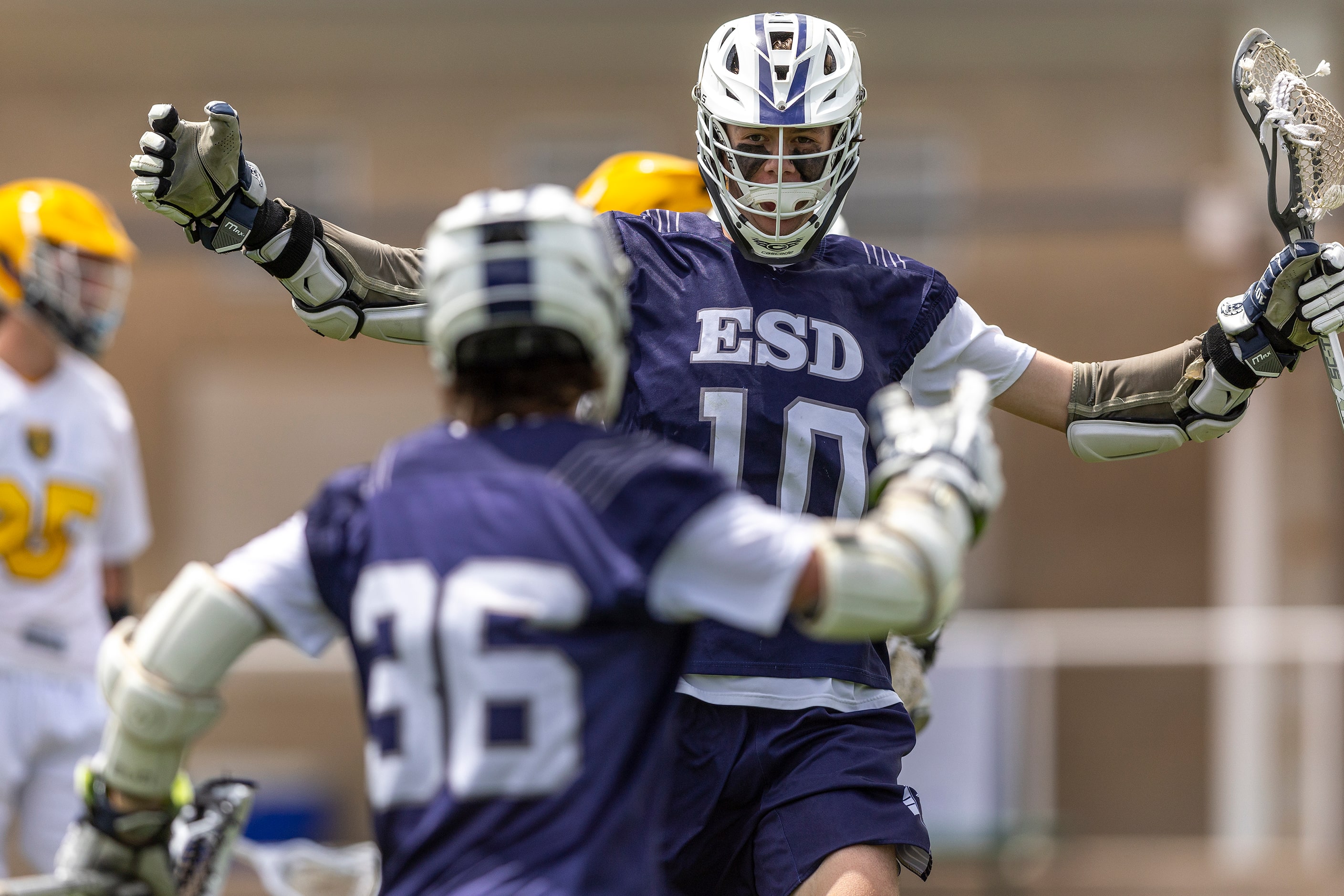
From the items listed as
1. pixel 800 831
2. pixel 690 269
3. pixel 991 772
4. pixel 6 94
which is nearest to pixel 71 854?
pixel 800 831

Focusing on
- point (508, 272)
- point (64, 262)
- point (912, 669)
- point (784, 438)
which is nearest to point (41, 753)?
point (64, 262)

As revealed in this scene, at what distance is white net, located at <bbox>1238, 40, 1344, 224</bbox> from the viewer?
4.00 m

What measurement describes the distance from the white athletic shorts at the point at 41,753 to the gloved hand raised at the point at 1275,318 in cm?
441

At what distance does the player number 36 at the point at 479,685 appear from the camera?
8.02 ft

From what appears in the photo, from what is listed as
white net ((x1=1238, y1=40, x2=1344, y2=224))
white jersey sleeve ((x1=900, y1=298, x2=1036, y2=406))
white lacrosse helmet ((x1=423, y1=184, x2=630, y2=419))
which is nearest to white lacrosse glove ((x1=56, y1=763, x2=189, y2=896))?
white lacrosse helmet ((x1=423, y1=184, x2=630, y2=419))

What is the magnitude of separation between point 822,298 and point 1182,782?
1102cm

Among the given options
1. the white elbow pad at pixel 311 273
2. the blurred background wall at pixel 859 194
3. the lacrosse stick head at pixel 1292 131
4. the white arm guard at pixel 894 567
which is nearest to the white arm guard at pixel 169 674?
the white arm guard at pixel 894 567

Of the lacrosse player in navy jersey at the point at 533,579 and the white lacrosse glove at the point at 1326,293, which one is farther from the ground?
the white lacrosse glove at the point at 1326,293

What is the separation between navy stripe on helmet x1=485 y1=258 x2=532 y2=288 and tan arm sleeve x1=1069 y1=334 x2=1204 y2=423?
1845 millimetres

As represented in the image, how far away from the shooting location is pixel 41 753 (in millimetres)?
6449

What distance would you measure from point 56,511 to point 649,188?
266 cm

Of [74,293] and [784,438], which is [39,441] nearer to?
[74,293]

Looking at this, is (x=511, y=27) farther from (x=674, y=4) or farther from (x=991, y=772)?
(x=991, y=772)

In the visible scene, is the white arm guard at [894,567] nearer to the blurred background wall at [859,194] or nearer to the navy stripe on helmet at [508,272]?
the navy stripe on helmet at [508,272]
